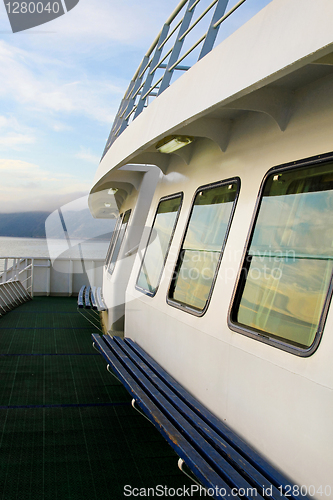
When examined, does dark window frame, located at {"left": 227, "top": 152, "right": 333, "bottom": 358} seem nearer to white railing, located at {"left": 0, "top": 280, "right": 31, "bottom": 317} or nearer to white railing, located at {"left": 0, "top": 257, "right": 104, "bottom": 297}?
white railing, located at {"left": 0, "top": 280, "right": 31, "bottom": 317}

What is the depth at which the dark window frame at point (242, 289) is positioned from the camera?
2184 millimetres

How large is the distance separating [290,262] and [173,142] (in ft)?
7.15

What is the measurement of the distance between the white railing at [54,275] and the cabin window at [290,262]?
35.9 feet

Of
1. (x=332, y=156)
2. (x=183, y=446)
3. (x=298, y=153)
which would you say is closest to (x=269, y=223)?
(x=298, y=153)

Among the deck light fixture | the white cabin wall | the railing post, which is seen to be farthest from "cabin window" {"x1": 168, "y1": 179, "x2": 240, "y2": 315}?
the railing post

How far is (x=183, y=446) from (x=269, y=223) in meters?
1.51

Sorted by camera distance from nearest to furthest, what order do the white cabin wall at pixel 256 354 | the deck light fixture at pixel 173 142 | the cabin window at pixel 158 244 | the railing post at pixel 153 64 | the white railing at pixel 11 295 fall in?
the white cabin wall at pixel 256 354 < the deck light fixture at pixel 173 142 < the railing post at pixel 153 64 < the cabin window at pixel 158 244 < the white railing at pixel 11 295

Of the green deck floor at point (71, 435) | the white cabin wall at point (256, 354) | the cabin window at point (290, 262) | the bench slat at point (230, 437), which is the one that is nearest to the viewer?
the white cabin wall at point (256, 354)

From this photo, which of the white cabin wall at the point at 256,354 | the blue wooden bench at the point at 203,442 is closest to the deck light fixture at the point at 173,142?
the white cabin wall at the point at 256,354

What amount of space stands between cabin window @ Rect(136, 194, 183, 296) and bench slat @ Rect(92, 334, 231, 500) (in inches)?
53.9

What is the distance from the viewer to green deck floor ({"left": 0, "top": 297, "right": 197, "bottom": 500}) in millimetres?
2971

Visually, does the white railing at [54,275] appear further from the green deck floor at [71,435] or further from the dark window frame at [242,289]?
the dark window frame at [242,289]

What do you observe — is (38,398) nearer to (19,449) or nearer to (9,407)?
(9,407)

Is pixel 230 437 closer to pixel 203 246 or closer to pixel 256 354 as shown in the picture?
pixel 256 354
